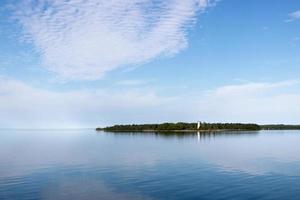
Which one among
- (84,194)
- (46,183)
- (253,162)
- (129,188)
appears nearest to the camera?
(84,194)

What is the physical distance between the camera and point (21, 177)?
152ft

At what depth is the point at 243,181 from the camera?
4269 cm

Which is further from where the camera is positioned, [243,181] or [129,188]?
[243,181]

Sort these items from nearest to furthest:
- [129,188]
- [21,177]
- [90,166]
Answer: [129,188] < [21,177] < [90,166]

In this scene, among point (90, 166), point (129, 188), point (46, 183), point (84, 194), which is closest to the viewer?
point (84, 194)

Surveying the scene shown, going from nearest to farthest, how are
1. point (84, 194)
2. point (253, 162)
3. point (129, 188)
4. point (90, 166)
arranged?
point (84, 194)
point (129, 188)
point (90, 166)
point (253, 162)

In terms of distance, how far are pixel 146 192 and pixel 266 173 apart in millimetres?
19905

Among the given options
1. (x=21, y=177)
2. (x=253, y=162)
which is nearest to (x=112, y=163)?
(x=21, y=177)

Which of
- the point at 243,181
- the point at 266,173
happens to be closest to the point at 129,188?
the point at 243,181

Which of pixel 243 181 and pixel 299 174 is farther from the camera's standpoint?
pixel 299 174

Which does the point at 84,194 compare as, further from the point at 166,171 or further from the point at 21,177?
the point at 166,171

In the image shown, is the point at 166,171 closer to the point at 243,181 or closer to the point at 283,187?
the point at 243,181

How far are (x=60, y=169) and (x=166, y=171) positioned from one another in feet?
50.3

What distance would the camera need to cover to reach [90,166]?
57.8m
